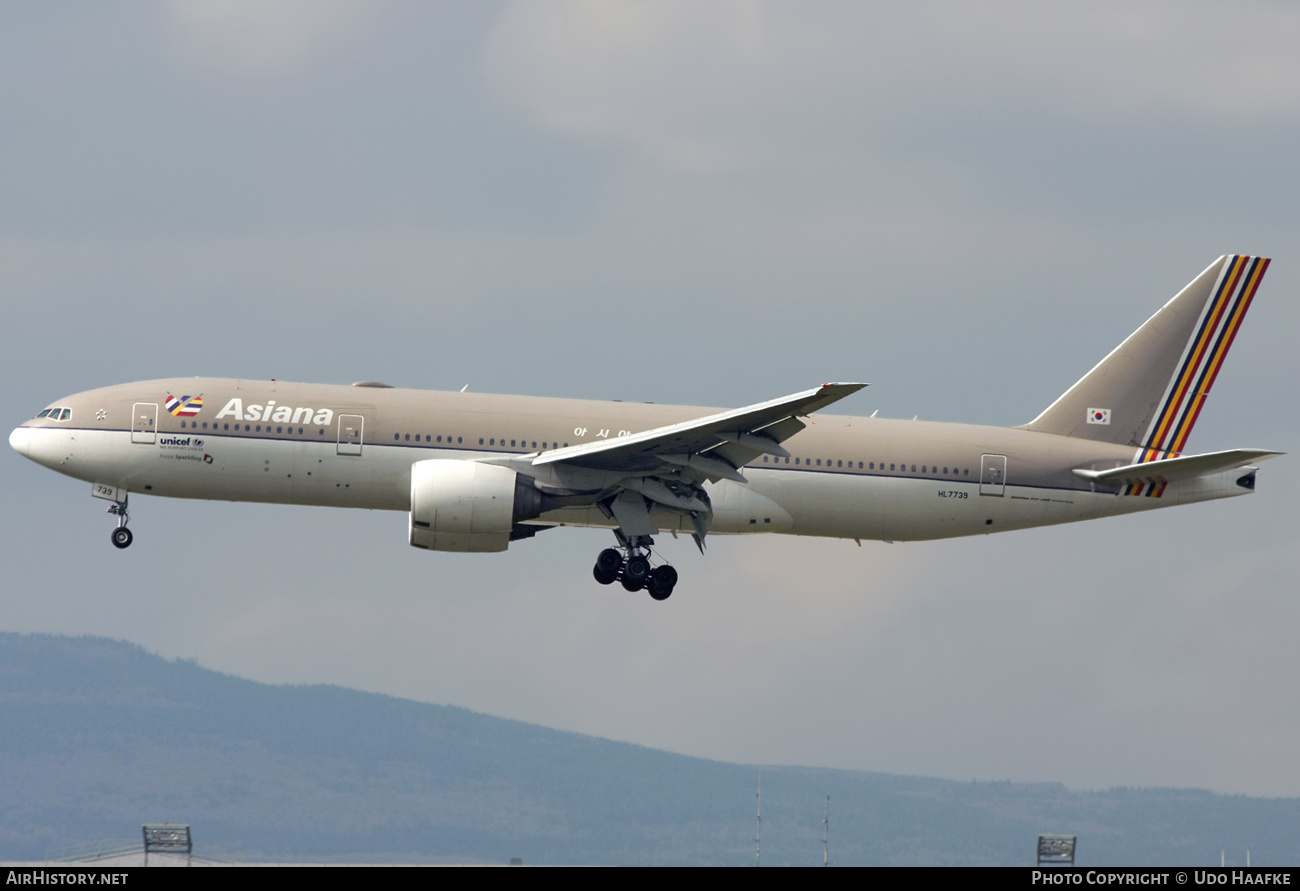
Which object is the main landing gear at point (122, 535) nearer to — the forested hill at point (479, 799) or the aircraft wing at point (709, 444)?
the aircraft wing at point (709, 444)

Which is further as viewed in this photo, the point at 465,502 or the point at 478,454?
the point at 478,454

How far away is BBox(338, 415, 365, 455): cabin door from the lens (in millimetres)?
40781

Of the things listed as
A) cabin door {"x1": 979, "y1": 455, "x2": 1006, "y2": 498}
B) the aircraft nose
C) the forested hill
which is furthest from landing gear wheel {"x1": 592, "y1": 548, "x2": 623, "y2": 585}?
the forested hill

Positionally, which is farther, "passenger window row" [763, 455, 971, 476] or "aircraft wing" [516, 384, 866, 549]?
"passenger window row" [763, 455, 971, 476]

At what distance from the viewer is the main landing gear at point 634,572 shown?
42.3 metres

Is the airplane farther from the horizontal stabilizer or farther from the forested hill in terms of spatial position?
the forested hill

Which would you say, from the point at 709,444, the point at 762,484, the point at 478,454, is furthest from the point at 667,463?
the point at 478,454

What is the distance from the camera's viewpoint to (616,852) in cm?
8462

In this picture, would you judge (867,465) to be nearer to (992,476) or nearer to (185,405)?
(992,476)

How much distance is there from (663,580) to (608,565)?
4.92 feet

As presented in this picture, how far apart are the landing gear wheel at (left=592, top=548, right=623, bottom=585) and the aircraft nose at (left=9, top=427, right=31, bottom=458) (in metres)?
15.1

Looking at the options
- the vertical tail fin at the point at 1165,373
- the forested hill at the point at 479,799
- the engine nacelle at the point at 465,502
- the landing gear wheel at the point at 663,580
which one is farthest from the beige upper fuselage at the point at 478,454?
the forested hill at the point at 479,799

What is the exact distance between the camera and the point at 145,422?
4116 cm

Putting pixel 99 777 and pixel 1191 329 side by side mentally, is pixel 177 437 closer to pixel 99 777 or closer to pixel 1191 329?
pixel 1191 329
